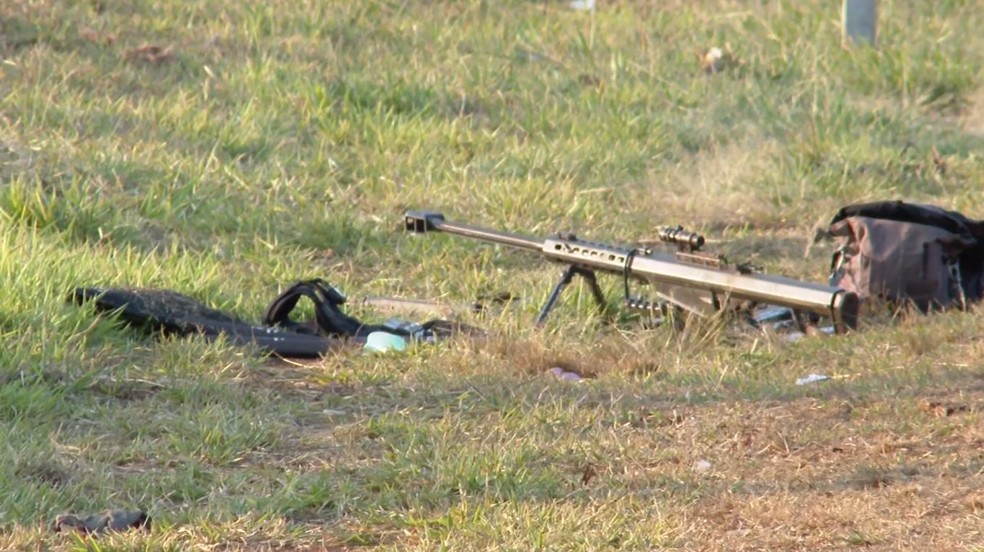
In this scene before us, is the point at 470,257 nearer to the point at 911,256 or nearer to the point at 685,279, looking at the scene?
the point at 685,279

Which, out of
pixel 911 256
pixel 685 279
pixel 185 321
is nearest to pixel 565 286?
pixel 685 279

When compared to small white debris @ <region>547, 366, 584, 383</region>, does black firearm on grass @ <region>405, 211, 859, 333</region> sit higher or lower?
higher

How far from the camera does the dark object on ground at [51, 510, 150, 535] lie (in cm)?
332

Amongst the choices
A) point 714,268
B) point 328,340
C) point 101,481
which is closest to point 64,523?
point 101,481

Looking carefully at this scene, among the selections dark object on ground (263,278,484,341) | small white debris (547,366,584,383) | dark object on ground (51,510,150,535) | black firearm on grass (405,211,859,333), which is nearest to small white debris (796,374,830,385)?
black firearm on grass (405,211,859,333)

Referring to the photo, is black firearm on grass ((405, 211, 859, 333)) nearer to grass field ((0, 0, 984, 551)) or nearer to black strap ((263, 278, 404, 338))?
grass field ((0, 0, 984, 551))

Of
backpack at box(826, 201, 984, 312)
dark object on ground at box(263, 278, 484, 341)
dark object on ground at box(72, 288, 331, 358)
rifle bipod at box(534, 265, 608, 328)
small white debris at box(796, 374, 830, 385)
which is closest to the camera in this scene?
small white debris at box(796, 374, 830, 385)

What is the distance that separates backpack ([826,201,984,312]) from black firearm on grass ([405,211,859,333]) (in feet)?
1.20

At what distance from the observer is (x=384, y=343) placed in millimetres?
4961

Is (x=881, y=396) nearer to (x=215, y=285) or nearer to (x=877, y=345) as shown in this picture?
(x=877, y=345)

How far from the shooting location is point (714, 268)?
5180 millimetres

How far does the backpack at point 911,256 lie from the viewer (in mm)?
5500

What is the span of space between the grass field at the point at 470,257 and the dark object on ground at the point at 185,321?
0.09m

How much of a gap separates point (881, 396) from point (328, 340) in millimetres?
1840
